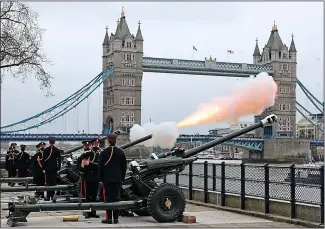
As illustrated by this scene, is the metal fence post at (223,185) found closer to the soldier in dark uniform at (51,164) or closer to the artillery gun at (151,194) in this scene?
the artillery gun at (151,194)

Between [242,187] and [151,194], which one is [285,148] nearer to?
[242,187]

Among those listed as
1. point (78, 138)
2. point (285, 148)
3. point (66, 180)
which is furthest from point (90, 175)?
point (285, 148)

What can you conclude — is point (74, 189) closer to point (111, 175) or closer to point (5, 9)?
point (111, 175)

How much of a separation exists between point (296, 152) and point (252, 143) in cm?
1187

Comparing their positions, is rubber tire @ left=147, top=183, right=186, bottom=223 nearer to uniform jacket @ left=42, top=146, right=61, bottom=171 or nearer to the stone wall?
uniform jacket @ left=42, top=146, right=61, bottom=171

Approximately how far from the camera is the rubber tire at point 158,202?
1123 centimetres

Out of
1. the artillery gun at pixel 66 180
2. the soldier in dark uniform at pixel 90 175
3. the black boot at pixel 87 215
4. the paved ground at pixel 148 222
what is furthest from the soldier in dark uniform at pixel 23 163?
the black boot at pixel 87 215

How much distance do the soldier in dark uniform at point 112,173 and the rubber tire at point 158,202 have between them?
24.6 inches

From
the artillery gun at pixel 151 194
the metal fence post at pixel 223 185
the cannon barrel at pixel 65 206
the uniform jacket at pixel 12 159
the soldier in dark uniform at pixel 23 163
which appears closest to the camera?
the cannon barrel at pixel 65 206

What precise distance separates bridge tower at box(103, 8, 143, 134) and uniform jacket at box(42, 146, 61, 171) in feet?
304

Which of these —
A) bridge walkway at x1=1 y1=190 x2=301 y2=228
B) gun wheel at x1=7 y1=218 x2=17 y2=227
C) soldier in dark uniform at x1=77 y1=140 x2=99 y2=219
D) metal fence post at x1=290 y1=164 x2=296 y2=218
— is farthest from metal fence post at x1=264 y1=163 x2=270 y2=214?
gun wheel at x1=7 y1=218 x2=17 y2=227

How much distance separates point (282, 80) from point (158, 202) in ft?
348

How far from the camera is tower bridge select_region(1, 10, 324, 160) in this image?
354 ft

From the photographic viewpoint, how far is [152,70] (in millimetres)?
114312
